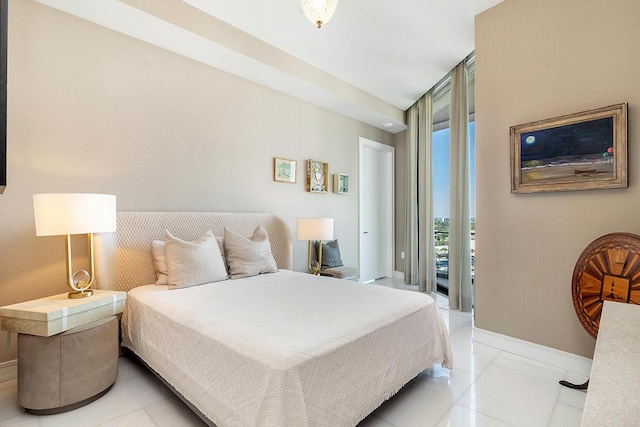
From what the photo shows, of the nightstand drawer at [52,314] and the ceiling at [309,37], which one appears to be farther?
the ceiling at [309,37]

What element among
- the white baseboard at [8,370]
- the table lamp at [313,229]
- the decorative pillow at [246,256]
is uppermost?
the table lamp at [313,229]

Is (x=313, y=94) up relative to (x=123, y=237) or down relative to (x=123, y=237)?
up

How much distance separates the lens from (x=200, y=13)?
8.86ft

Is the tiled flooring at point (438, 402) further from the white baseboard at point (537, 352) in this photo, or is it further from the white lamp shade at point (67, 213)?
the white lamp shade at point (67, 213)

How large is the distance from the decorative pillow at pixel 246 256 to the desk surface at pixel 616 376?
8.03ft

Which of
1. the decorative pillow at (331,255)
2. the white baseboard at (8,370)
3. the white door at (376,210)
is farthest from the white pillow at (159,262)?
the white door at (376,210)

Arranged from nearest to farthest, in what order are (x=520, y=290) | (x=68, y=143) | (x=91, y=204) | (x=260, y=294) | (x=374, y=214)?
(x=91, y=204), (x=260, y=294), (x=68, y=143), (x=520, y=290), (x=374, y=214)

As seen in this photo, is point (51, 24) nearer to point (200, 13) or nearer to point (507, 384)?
point (200, 13)

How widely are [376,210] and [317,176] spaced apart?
5.19 ft

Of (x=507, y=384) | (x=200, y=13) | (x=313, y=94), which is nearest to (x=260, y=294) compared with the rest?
(x=507, y=384)

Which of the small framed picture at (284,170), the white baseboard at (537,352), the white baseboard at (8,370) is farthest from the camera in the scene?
the small framed picture at (284,170)

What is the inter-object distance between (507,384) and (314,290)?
145 cm

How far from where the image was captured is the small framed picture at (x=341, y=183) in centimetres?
457

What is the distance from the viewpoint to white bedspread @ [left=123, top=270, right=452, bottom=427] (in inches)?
49.5
